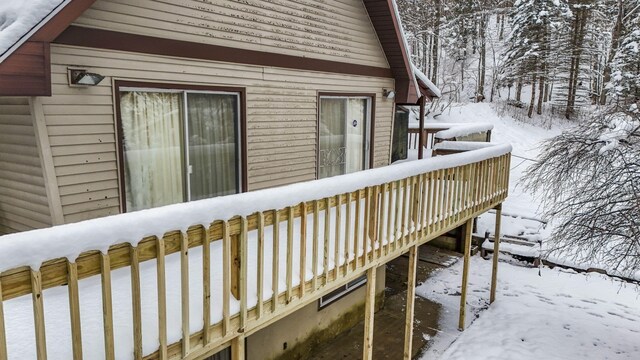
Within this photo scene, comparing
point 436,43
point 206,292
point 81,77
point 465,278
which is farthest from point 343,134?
point 436,43

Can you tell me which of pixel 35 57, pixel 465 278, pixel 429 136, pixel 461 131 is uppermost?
pixel 35 57

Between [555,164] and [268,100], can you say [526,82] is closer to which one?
[555,164]

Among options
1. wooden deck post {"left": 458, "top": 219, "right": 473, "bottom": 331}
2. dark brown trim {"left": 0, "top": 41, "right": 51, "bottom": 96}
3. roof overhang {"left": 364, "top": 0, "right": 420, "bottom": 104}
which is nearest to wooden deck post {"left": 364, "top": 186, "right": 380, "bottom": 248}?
dark brown trim {"left": 0, "top": 41, "right": 51, "bottom": 96}

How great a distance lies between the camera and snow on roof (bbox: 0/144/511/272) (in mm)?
2074

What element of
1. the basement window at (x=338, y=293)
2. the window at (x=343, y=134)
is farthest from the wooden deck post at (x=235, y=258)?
the basement window at (x=338, y=293)

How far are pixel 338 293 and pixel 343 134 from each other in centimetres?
296

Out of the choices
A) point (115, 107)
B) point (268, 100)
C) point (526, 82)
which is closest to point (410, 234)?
point (268, 100)

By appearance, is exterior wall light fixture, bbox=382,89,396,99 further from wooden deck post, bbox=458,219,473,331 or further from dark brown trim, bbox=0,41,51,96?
dark brown trim, bbox=0,41,51,96

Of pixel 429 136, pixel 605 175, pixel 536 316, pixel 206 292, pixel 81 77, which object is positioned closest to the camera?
pixel 206 292

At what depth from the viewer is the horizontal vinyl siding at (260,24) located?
428cm

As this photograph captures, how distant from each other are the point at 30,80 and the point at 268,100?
3.02 meters

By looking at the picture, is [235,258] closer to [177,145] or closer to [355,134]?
[177,145]

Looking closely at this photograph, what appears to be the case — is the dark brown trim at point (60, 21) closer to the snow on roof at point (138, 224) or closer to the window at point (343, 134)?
the snow on roof at point (138, 224)

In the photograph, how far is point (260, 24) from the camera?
5684 millimetres
